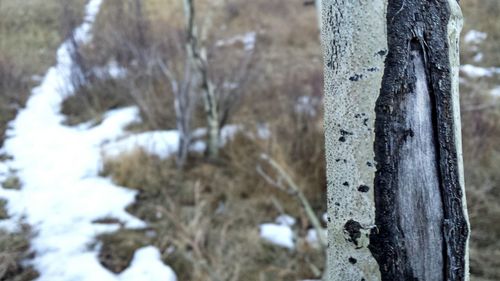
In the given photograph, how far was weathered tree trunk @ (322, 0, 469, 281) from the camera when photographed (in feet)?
1.74

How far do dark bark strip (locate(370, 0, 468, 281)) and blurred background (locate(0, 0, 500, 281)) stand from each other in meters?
1.72

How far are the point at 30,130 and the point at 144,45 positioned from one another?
1956 mm

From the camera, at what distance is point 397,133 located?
0.54 metres

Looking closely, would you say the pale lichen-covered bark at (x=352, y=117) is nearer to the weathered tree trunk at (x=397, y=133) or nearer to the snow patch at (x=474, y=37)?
the weathered tree trunk at (x=397, y=133)

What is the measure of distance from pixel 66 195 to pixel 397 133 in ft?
12.6

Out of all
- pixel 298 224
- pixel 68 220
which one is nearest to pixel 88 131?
pixel 68 220

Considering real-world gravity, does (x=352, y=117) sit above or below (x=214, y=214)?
above

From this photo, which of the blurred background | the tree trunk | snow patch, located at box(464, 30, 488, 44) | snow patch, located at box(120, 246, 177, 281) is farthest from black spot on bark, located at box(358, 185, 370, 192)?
snow patch, located at box(464, 30, 488, 44)

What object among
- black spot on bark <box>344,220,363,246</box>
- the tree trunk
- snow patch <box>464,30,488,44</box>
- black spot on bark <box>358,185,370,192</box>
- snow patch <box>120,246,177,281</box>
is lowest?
snow patch <box>120,246,177,281</box>

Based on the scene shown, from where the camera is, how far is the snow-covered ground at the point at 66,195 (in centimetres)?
277

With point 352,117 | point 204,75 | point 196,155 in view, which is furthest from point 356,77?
point 196,155

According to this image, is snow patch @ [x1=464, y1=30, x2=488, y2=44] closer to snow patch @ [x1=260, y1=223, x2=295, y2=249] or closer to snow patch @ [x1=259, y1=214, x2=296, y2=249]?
snow patch @ [x1=259, y1=214, x2=296, y2=249]

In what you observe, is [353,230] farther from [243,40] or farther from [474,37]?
[243,40]

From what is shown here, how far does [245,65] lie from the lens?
200 inches
